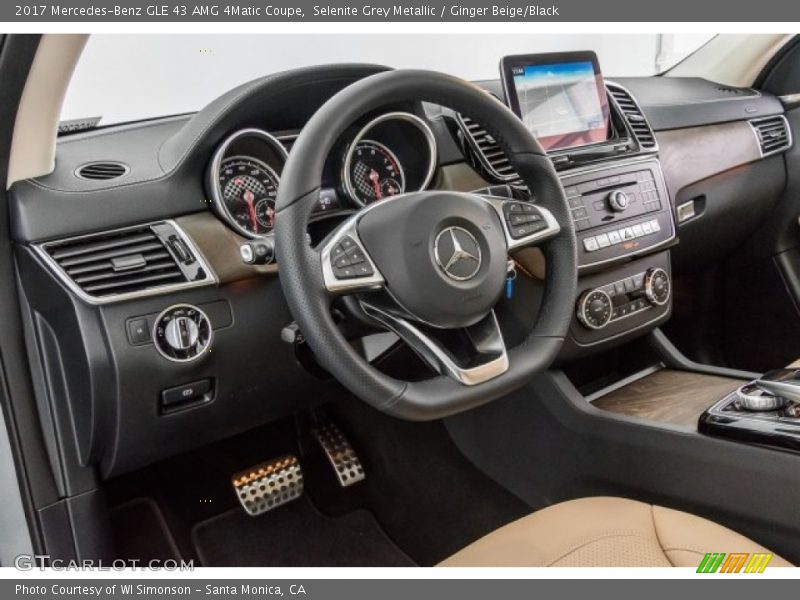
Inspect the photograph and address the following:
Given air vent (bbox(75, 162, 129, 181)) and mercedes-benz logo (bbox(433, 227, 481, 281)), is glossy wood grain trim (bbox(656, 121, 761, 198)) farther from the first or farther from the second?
air vent (bbox(75, 162, 129, 181))

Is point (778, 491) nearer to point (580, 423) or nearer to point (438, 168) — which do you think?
point (580, 423)

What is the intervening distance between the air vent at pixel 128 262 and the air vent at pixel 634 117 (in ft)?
3.57

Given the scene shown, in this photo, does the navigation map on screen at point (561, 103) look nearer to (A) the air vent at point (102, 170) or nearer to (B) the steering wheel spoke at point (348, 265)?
(B) the steering wheel spoke at point (348, 265)

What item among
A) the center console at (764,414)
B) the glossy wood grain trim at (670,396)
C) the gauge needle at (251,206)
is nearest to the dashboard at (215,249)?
the gauge needle at (251,206)

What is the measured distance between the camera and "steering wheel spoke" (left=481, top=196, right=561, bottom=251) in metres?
1.15

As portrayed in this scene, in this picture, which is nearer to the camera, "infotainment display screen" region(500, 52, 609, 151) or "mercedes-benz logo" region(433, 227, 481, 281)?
"mercedes-benz logo" region(433, 227, 481, 281)

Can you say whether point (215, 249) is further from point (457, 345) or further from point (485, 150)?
point (485, 150)

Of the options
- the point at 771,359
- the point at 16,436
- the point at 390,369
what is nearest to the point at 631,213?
the point at 390,369

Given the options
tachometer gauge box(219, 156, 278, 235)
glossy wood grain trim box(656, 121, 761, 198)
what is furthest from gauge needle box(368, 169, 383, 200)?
glossy wood grain trim box(656, 121, 761, 198)

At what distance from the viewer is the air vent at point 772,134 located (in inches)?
87.8

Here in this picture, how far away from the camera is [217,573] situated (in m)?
1.15

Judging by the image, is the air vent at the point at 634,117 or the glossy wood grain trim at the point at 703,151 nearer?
the air vent at the point at 634,117

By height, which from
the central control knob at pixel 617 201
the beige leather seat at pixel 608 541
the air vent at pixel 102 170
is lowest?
the beige leather seat at pixel 608 541

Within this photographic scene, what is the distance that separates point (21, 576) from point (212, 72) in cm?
127
